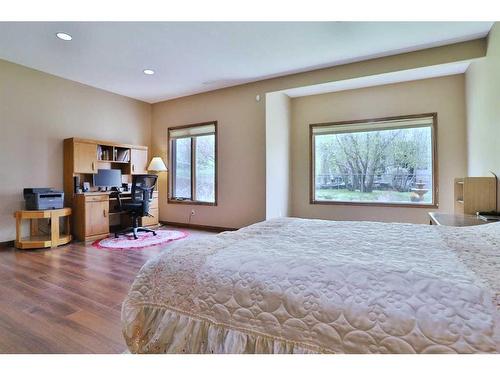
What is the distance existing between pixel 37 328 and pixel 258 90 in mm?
4198

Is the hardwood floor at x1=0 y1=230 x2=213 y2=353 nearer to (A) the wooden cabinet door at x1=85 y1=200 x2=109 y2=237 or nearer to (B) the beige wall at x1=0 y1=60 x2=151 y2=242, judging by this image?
(A) the wooden cabinet door at x1=85 y1=200 x2=109 y2=237

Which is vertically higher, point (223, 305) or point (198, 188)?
point (198, 188)

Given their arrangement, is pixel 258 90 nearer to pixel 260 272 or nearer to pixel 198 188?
pixel 198 188

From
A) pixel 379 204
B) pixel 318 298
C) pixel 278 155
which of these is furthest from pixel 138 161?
pixel 318 298

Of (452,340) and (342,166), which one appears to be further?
(342,166)

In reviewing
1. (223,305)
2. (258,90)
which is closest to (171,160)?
(258,90)

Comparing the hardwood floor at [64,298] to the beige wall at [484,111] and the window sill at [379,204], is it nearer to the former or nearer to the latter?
the window sill at [379,204]

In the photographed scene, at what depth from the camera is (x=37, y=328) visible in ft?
5.73

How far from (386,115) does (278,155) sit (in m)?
1.88

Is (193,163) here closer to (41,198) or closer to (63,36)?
(41,198)

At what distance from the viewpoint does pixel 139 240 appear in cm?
427

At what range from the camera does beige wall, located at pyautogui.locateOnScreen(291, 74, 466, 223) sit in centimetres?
406

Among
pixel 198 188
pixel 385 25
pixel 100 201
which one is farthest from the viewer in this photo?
pixel 198 188

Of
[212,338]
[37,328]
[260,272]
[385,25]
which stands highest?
[385,25]
